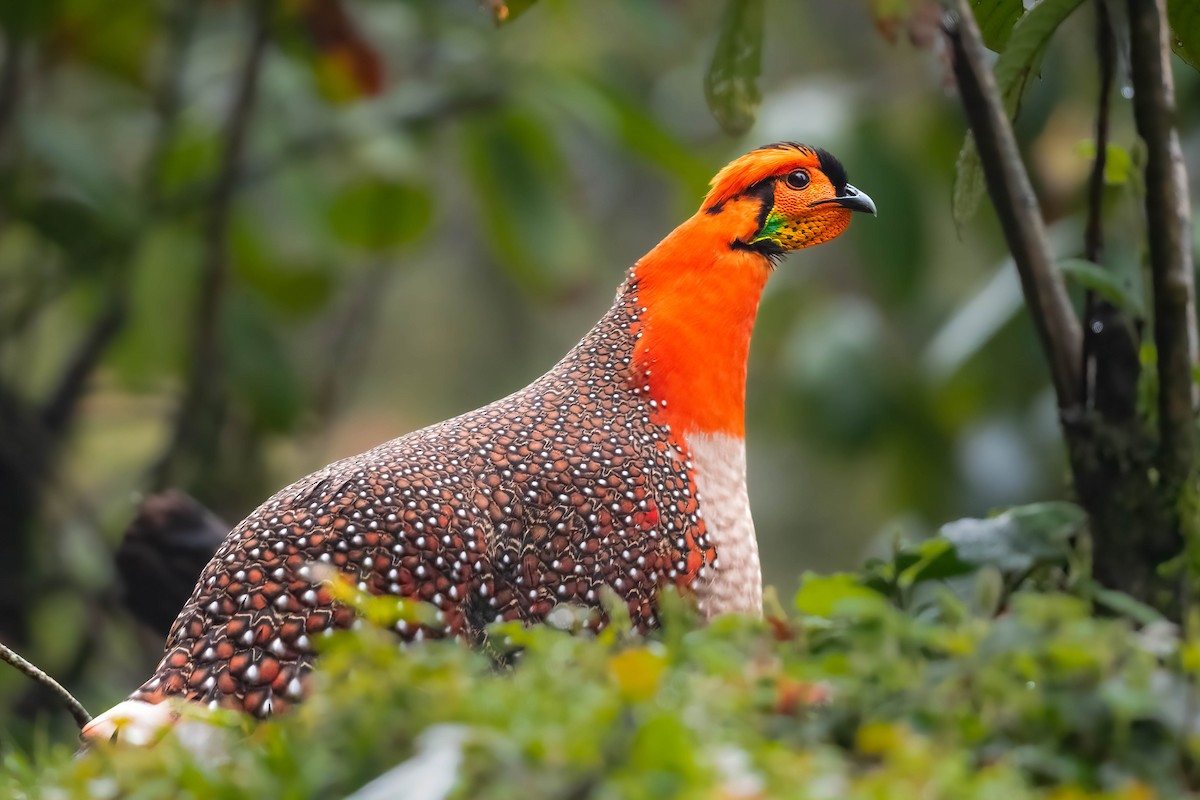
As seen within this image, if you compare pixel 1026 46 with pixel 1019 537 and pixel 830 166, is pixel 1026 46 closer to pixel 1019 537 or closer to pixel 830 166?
pixel 1019 537

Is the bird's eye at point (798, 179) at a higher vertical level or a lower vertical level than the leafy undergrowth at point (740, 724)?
higher

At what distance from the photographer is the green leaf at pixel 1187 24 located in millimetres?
2600

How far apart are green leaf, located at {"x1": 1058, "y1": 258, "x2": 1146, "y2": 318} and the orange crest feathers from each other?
123 cm

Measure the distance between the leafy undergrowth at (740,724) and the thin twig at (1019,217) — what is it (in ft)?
2.51

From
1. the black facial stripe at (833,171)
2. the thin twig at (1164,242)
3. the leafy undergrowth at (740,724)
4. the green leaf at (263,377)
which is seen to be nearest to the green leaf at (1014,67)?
the thin twig at (1164,242)

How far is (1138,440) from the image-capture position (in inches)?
94.5

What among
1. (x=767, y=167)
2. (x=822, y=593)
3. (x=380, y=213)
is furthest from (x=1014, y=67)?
(x=380, y=213)

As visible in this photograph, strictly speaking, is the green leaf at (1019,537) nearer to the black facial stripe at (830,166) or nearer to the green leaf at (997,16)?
the green leaf at (997,16)

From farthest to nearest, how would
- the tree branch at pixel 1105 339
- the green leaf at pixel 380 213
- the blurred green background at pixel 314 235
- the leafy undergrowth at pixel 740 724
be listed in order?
the green leaf at pixel 380 213 < the blurred green background at pixel 314 235 < the tree branch at pixel 1105 339 < the leafy undergrowth at pixel 740 724

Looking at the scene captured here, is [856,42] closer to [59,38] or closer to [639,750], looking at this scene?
[59,38]

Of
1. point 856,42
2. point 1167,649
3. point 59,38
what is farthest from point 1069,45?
point 1167,649

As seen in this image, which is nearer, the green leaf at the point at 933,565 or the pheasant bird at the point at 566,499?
the green leaf at the point at 933,565

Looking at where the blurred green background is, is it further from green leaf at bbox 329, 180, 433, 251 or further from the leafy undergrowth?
the leafy undergrowth

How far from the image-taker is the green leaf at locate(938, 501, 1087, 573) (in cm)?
234
